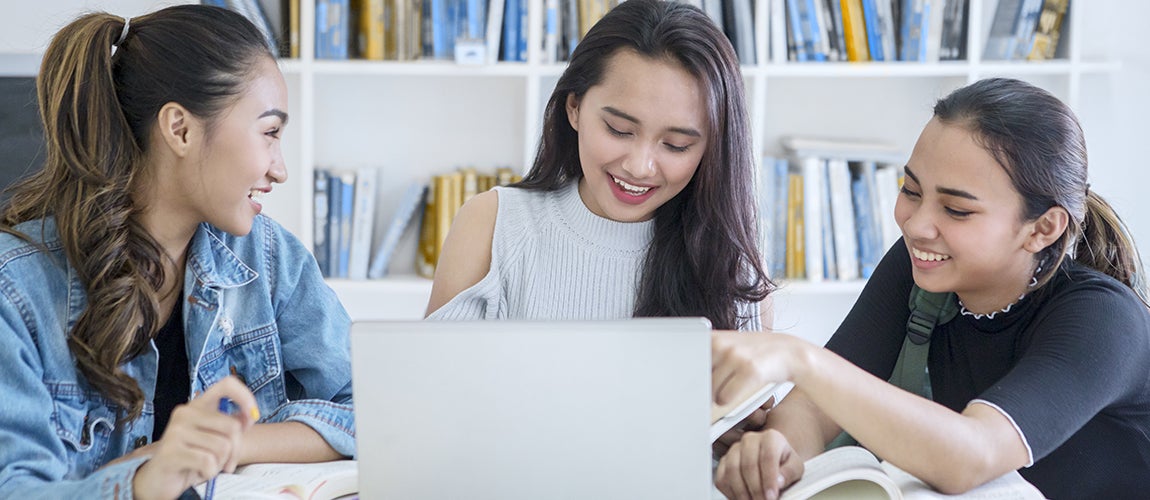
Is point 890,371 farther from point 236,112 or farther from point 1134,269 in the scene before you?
point 236,112

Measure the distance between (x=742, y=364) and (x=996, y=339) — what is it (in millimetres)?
498

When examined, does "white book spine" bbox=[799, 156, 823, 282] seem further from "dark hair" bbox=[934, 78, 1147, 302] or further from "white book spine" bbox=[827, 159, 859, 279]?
Result: "dark hair" bbox=[934, 78, 1147, 302]

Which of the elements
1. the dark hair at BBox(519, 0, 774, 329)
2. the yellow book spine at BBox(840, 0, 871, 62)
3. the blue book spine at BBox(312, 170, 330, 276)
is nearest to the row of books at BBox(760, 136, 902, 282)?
the yellow book spine at BBox(840, 0, 871, 62)

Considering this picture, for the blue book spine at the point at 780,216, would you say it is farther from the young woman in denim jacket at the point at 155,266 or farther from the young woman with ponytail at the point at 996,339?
the young woman in denim jacket at the point at 155,266

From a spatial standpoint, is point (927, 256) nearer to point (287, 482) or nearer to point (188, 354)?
point (287, 482)

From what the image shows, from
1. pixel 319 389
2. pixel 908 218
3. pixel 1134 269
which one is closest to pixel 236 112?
pixel 319 389

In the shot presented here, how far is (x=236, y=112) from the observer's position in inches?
49.7

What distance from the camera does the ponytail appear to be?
129cm

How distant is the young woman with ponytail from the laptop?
5.9 inches

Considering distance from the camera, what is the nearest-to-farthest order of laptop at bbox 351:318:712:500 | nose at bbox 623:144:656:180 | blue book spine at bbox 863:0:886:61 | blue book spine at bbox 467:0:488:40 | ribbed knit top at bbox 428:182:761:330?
laptop at bbox 351:318:712:500
nose at bbox 623:144:656:180
ribbed knit top at bbox 428:182:761:330
blue book spine at bbox 467:0:488:40
blue book spine at bbox 863:0:886:61

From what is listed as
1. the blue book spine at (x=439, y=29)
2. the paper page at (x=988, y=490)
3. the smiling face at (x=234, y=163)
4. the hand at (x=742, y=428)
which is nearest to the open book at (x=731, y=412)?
the hand at (x=742, y=428)

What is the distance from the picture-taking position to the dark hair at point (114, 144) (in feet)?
3.80

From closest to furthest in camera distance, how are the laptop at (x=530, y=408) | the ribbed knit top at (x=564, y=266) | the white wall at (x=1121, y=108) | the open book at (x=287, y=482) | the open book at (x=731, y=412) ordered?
the laptop at (x=530, y=408), the open book at (x=287, y=482), the open book at (x=731, y=412), the ribbed knit top at (x=564, y=266), the white wall at (x=1121, y=108)

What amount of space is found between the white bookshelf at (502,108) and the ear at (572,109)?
3.46ft
